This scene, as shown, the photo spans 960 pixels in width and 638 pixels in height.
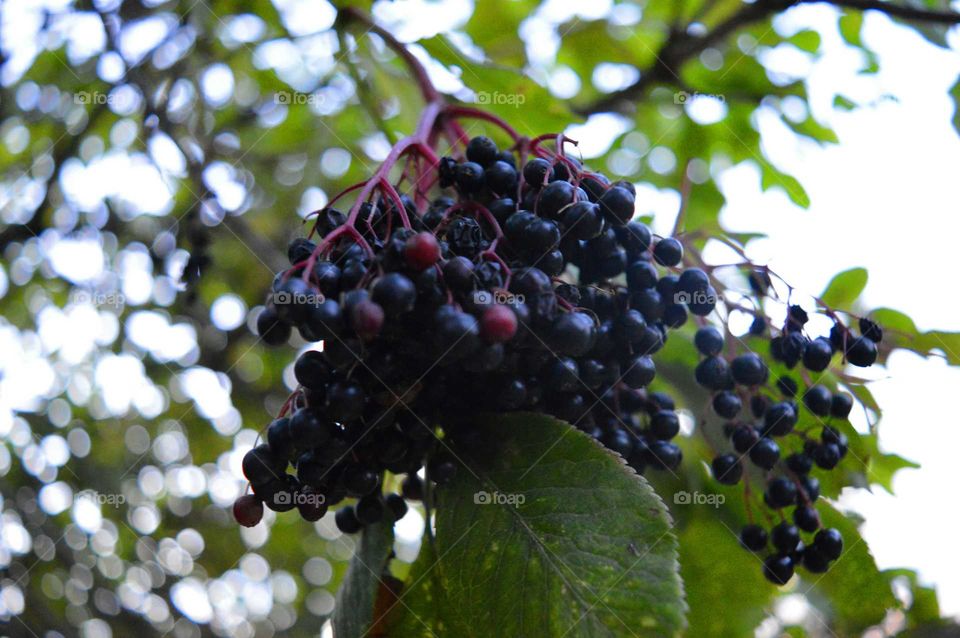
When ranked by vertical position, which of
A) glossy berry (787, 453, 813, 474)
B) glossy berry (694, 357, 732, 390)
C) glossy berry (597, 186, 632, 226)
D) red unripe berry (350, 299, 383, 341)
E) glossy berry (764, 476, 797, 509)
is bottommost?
glossy berry (764, 476, 797, 509)

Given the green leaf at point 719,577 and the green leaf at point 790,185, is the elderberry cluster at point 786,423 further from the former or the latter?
the green leaf at point 790,185

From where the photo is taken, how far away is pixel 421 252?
3.35 ft

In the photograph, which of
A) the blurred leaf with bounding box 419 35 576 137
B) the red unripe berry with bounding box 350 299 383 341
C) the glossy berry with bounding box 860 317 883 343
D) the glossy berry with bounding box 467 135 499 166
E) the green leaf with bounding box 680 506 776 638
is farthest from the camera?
the blurred leaf with bounding box 419 35 576 137

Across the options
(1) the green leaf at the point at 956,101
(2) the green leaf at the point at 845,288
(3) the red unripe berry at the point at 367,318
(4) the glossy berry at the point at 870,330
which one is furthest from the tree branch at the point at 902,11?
(3) the red unripe berry at the point at 367,318

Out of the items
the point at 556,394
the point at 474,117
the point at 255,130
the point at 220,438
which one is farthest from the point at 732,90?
the point at 220,438

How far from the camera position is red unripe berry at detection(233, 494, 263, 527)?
1.20 metres

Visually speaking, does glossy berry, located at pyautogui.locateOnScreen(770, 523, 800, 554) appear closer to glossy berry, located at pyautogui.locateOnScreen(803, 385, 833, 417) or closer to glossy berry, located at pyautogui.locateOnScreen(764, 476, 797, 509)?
glossy berry, located at pyautogui.locateOnScreen(764, 476, 797, 509)

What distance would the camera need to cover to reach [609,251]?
122 centimetres

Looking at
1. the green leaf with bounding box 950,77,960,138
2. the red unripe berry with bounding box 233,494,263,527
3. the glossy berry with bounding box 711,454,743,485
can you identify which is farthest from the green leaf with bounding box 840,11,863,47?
the red unripe berry with bounding box 233,494,263,527

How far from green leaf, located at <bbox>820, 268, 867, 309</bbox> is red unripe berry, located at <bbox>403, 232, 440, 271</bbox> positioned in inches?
44.6

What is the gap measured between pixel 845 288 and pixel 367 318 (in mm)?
1288

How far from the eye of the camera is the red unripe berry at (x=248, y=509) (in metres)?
1.20

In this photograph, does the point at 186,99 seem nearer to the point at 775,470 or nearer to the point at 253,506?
the point at 253,506

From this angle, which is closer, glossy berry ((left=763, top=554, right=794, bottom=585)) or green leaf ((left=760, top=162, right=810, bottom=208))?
glossy berry ((left=763, top=554, right=794, bottom=585))
